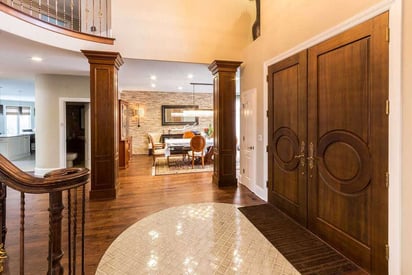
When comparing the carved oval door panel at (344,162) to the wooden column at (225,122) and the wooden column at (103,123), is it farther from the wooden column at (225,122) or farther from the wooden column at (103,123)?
the wooden column at (103,123)

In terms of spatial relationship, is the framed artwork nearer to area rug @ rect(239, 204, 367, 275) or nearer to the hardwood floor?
the hardwood floor

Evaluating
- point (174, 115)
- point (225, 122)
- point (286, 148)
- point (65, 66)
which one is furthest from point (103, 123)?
point (174, 115)

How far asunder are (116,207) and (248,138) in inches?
109

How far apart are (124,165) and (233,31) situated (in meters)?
4.76

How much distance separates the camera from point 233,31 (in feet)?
16.1

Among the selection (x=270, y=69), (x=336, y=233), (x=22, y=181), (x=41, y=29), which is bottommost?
(x=336, y=233)

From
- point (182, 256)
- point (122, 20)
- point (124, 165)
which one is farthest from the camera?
point (124, 165)

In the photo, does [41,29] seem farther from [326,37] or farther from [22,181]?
[326,37]

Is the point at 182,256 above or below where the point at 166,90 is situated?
below

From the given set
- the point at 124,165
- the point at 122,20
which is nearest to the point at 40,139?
the point at 124,165

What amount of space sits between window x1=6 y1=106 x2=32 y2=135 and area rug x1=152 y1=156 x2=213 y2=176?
8.69m

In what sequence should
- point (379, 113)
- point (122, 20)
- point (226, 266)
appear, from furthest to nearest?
1. point (122, 20)
2. point (226, 266)
3. point (379, 113)

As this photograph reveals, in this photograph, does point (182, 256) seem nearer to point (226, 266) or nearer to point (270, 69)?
point (226, 266)

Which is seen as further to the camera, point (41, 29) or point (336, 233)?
point (41, 29)
